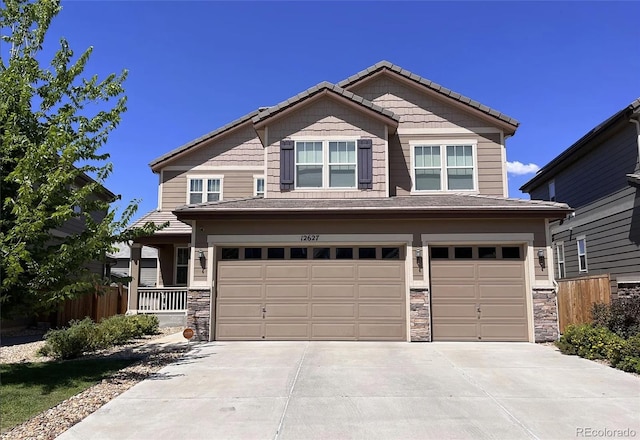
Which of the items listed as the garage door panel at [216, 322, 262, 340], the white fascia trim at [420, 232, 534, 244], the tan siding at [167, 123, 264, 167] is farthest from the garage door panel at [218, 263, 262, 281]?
the tan siding at [167, 123, 264, 167]

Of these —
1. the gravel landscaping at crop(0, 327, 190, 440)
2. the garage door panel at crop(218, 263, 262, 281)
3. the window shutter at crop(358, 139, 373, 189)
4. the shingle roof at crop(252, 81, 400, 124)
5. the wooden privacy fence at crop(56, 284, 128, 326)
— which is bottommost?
the gravel landscaping at crop(0, 327, 190, 440)

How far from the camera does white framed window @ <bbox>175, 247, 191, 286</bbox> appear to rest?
62.5 feet

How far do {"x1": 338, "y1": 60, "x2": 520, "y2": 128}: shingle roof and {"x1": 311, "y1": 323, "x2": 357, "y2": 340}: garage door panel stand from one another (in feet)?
25.8

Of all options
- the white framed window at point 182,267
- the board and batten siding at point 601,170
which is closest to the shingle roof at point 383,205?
the board and batten siding at point 601,170

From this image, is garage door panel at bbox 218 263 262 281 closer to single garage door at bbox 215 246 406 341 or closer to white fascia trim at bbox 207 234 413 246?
single garage door at bbox 215 246 406 341

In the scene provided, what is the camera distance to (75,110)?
8969 millimetres

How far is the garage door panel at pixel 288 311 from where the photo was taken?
12.8m

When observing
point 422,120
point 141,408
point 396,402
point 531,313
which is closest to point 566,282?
point 531,313

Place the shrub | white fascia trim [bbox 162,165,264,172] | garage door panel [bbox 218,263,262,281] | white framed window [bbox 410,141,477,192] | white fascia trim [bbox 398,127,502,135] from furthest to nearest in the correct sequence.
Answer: white fascia trim [bbox 162,165,264,172] < white fascia trim [bbox 398,127,502,135] < white framed window [bbox 410,141,477,192] < garage door panel [bbox 218,263,262,281] < the shrub

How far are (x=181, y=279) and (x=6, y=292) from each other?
1119 cm

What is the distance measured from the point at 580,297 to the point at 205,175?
13293mm

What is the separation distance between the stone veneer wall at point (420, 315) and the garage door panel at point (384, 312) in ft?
1.07

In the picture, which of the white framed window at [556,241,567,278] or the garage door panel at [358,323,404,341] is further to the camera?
the white framed window at [556,241,567,278]

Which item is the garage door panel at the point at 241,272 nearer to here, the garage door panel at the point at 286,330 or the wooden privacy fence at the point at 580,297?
the garage door panel at the point at 286,330
